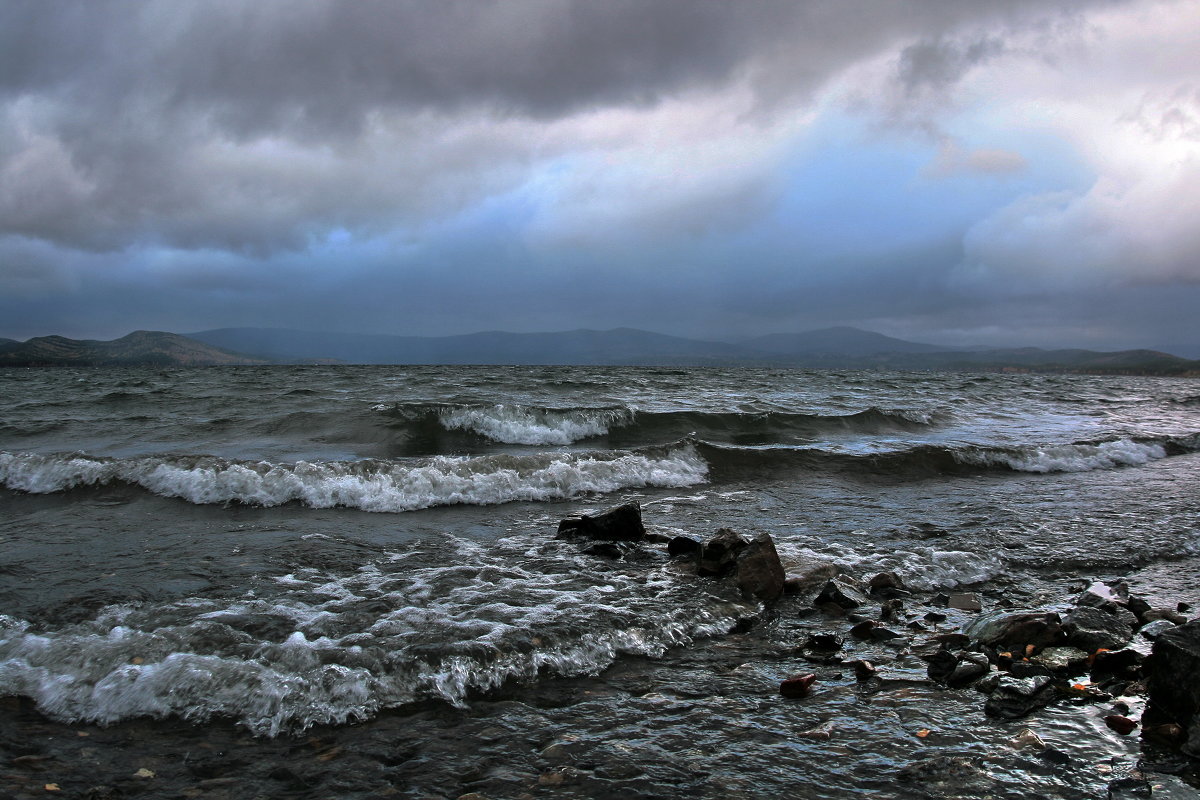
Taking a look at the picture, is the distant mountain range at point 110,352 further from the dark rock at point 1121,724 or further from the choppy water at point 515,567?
the dark rock at point 1121,724

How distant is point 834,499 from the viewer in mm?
12789

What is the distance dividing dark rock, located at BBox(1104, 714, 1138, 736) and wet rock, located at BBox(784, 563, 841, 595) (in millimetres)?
3072

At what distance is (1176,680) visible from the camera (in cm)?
429

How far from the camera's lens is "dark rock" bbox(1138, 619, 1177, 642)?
5.88m

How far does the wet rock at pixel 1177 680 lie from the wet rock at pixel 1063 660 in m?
0.72

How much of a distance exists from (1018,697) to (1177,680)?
95cm

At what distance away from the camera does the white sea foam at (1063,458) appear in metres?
17.3

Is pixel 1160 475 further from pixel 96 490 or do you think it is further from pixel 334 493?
pixel 96 490

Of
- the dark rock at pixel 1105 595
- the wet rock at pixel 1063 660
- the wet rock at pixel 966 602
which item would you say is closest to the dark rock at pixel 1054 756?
the wet rock at pixel 1063 660

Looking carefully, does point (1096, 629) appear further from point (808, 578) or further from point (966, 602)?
point (808, 578)

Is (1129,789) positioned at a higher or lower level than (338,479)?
lower

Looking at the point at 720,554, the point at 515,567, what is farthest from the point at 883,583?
the point at 515,567

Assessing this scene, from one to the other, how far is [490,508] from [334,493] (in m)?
3.00

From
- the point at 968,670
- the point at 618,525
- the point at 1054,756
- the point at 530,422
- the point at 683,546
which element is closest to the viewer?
the point at 1054,756
